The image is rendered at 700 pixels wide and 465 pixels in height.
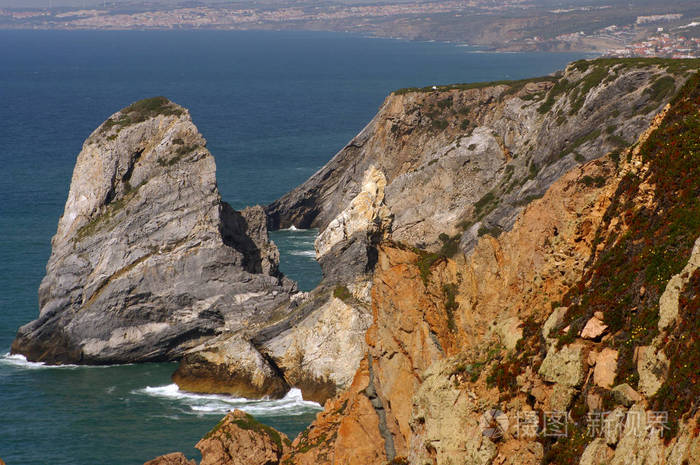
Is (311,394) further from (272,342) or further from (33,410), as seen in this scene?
(33,410)

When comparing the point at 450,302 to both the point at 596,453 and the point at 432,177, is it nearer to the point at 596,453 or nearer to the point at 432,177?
the point at 596,453

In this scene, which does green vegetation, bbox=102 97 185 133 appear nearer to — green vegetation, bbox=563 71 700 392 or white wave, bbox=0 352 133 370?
white wave, bbox=0 352 133 370

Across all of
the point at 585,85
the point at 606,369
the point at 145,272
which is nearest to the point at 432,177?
the point at 585,85

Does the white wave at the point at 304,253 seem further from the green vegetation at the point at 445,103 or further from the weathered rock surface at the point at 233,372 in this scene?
the weathered rock surface at the point at 233,372

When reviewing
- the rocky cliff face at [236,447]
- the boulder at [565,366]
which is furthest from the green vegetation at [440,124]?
the boulder at [565,366]

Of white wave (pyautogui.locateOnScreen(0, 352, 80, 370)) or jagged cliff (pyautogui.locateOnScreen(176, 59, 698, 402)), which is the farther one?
white wave (pyautogui.locateOnScreen(0, 352, 80, 370))

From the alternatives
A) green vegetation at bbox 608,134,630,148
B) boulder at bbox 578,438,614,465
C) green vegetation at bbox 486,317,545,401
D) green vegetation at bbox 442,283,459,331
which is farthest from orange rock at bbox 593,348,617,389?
green vegetation at bbox 608,134,630,148

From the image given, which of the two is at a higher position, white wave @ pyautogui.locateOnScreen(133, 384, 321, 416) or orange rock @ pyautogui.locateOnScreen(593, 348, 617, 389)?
orange rock @ pyautogui.locateOnScreen(593, 348, 617, 389)
